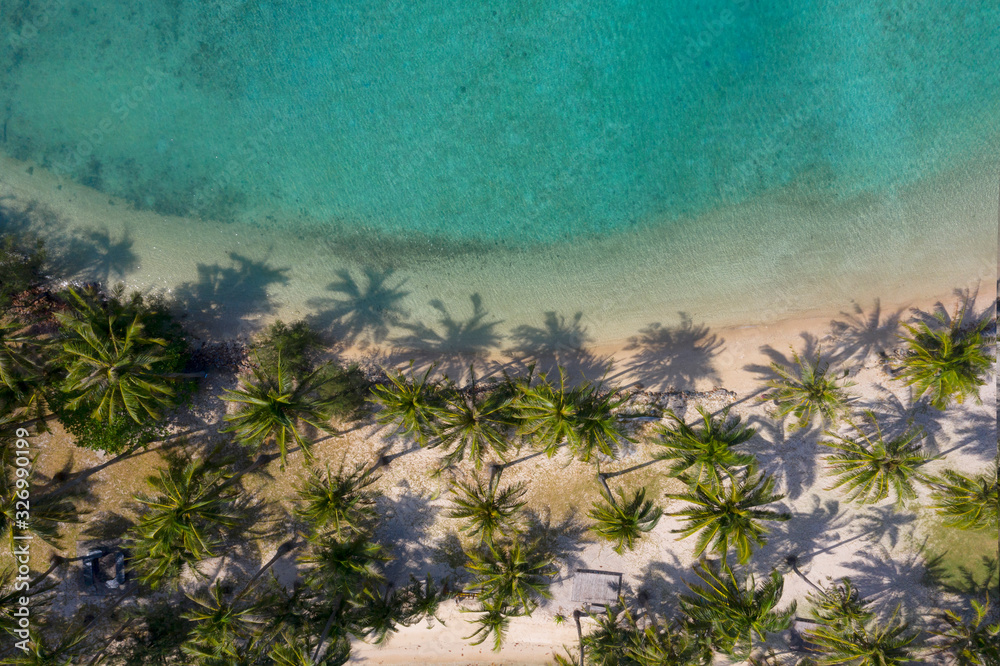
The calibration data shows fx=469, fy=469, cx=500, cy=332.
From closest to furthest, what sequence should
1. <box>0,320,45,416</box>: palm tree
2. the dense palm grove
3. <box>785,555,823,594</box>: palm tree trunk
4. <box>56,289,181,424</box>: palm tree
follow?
<box>56,289,181,424</box>: palm tree → <box>0,320,45,416</box>: palm tree → the dense palm grove → <box>785,555,823,594</box>: palm tree trunk

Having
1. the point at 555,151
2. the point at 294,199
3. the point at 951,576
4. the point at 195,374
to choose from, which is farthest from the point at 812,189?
the point at 195,374

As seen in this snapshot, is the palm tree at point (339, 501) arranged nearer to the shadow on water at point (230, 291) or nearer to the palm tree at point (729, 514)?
the shadow on water at point (230, 291)

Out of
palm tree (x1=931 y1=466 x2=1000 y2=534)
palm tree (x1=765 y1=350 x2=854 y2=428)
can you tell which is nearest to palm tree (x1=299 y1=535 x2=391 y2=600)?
palm tree (x1=765 y1=350 x2=854 y2=428)

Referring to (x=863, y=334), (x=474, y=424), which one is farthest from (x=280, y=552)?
(x=863, y=334)

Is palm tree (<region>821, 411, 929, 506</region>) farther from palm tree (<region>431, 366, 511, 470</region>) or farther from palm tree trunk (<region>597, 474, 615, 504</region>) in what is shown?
palm tree (<region>431, 366, 511, 470</region>)

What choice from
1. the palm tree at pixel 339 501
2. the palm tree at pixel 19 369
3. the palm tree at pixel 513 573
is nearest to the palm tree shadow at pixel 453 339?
the palm tree at pixel 339 501
